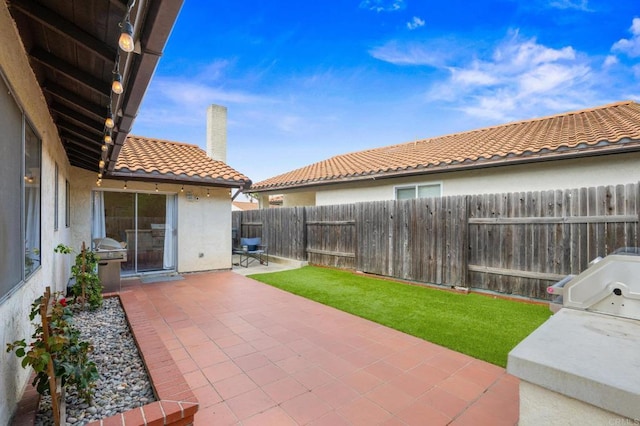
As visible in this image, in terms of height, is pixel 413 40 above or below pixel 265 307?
above

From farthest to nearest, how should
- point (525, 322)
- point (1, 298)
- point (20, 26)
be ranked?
1. point (525, 322)
2. point (20, 26)
3. point (1, 298)

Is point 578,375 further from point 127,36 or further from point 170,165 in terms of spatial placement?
point 170,165

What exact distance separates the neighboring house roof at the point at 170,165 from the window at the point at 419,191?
490 cm

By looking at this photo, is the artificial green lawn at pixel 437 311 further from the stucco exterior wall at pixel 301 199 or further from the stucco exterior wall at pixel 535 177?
the stucco exterior wall at pixel 301 199

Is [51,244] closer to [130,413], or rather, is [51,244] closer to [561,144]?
[130,413]

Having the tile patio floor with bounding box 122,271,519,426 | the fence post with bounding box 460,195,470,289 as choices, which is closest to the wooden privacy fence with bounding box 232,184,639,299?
the fence post with bounding box 460,195,470,289

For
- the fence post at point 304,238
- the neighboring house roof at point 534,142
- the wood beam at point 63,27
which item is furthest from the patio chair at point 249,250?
the wood beam at point 63,27

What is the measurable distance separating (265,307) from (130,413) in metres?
3.86

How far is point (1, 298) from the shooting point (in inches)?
80.5

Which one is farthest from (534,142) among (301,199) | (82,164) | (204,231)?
(82,164)

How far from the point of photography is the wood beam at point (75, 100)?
3.67 meters

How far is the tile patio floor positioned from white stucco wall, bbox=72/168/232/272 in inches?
155

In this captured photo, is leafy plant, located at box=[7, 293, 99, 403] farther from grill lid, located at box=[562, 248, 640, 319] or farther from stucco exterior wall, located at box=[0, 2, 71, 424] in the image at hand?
grill lid, located at box=[562, 248, 640, 319]

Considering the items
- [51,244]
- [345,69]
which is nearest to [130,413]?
[51,244]
